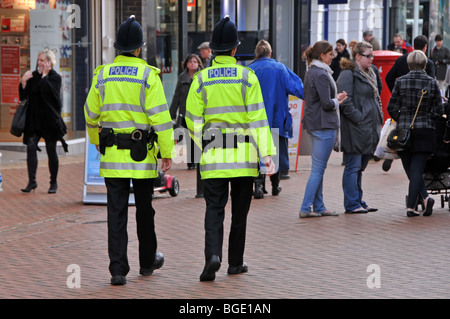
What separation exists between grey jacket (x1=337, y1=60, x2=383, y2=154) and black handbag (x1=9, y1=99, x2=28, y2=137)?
13.6ft

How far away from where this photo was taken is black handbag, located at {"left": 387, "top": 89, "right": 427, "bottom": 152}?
10.4 m

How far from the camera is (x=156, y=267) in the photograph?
304 inches

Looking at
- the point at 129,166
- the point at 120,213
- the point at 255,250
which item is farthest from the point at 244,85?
the point at 255,250

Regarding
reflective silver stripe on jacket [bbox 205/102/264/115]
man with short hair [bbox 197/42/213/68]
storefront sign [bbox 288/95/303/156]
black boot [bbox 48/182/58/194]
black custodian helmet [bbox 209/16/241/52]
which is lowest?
black boot [bbox 48/182/58/194]

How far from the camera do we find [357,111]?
10695 millimetres

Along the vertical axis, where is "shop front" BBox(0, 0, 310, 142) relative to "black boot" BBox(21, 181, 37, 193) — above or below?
above

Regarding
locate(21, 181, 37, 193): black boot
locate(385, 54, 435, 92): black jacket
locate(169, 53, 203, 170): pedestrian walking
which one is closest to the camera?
locate(21, 181, 37, 193): black boot

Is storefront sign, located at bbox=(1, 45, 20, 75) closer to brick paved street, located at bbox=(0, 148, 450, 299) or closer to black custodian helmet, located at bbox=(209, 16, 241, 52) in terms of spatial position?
brick paved street, located at bbox=(0, 148, 450, 299)

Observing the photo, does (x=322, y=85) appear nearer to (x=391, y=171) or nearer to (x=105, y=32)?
(x=391, y=171)

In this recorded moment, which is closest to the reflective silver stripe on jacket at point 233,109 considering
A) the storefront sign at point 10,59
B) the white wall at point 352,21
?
the storefront sign at point 10,59

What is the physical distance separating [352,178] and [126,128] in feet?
13.6

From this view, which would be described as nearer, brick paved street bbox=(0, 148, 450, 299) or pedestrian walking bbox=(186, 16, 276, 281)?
brick paved street bbox=(0, 148, 450, 299)

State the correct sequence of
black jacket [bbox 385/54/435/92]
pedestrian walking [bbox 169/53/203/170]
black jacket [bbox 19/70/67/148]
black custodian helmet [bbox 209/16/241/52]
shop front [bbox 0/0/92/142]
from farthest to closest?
shop front [bbox 0/0/92/142] → black jacket [bbox 385/54/435/92] → pedestrian walking [bbox 169/53/203/170] → black jacket [bbox 19/70/67/148] → black custodian helmet [bbox 209/16/241/52]

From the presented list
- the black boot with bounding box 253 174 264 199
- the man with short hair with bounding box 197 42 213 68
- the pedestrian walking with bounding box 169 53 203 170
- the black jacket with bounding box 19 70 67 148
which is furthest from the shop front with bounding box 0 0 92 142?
the black boot with bounding box 253 174 264 199
